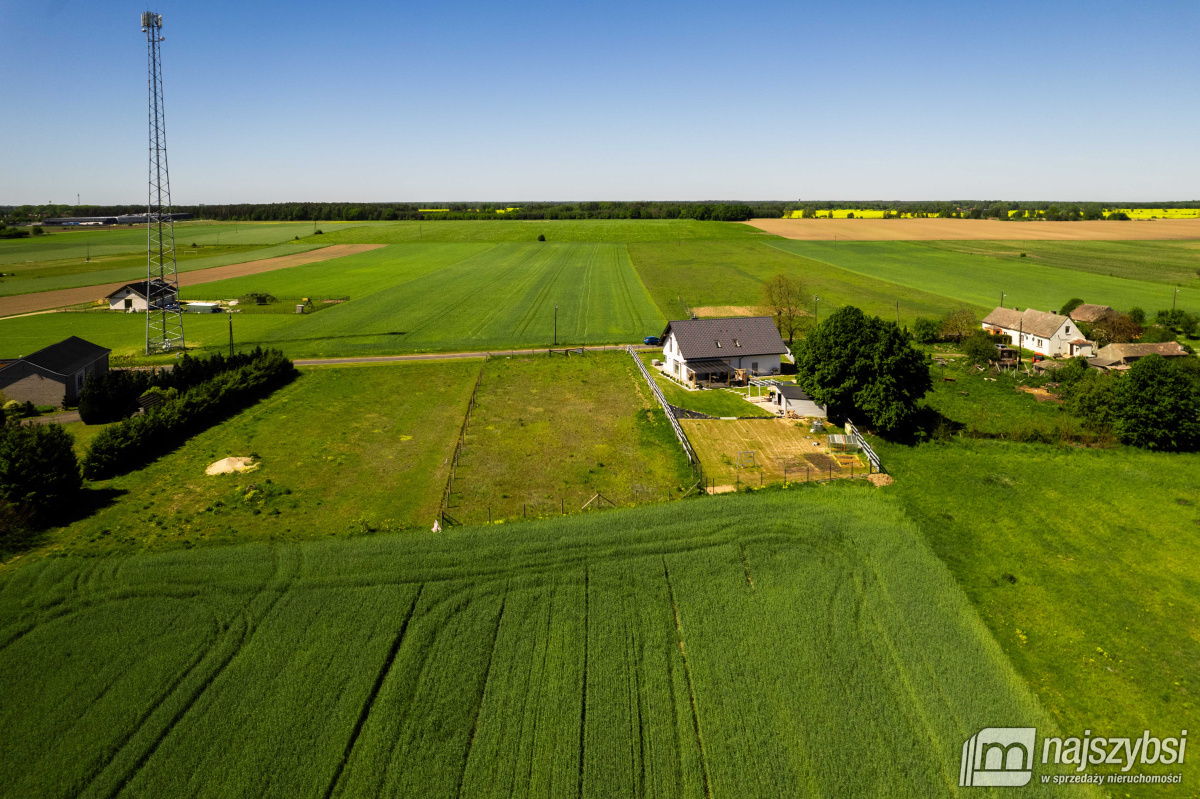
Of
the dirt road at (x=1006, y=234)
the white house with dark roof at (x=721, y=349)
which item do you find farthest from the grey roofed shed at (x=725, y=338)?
the dirt road at (x=1006, y=234)

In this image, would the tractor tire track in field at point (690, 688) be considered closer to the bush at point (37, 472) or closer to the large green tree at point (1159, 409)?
the bush at point (37, 472)

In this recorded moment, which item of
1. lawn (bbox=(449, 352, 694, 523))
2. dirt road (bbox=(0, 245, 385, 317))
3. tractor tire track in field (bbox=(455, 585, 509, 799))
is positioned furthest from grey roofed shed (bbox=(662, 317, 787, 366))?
dirt road (bbox=(0, 245, 385, 317))

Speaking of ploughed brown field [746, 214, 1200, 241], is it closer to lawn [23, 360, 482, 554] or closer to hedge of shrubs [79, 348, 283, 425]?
lawn [23, 360, 482, 554]

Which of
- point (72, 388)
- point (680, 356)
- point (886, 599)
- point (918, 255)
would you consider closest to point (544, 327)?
point (680, 356)

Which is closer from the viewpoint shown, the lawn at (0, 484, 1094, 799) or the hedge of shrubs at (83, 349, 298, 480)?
the lawn at (0, 484, 1094, 799)

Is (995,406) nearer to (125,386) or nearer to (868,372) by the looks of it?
(868,372)

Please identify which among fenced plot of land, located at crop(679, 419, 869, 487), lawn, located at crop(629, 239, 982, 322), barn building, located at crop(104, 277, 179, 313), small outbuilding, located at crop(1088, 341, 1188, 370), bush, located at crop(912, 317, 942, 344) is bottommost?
fenced plot of land, located at crop(679, 419, 869, 487)

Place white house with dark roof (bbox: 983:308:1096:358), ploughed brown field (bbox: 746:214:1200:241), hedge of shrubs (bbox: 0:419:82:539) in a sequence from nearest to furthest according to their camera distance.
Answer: hedge of shrubs (bbox: 0:419:82:539)
white house with dark roof (bbox: 983:308:1096:358)
ploughed brown field (bbox: 746:214:1200:241)
